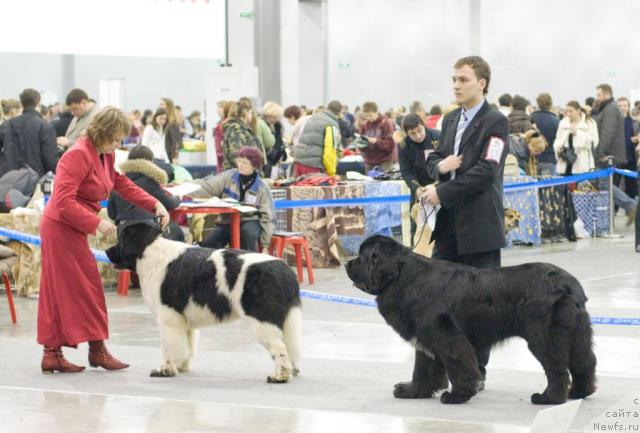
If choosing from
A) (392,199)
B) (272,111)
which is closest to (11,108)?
(392,199)

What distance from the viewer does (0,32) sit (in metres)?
14.8

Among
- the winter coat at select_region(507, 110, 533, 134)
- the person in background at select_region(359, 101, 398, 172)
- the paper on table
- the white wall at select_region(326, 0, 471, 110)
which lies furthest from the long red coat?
the white wall at select_region(326, 0, 471, 110)

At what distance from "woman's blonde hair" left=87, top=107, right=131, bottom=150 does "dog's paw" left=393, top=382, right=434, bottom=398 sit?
2151 mm

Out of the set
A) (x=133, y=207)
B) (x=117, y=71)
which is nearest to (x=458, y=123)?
(x=133, y=207)

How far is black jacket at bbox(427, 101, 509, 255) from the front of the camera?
19.2ft

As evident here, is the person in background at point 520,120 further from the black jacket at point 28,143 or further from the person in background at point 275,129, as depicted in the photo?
the black jacket at point 28,143

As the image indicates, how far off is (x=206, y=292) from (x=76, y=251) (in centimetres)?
86

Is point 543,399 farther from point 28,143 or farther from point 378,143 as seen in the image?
point 378,143

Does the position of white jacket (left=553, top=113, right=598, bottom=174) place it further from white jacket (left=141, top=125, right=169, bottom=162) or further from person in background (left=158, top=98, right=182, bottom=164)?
white jacket (left=141, top=125, right=169, bottom=162)

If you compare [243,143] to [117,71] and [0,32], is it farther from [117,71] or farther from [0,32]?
[117,71]

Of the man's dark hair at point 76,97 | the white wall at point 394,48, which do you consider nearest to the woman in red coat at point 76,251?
the man's dark hair at point 76,97

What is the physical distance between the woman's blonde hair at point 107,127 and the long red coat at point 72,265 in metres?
0.06

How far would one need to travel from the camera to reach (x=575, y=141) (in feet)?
49.3

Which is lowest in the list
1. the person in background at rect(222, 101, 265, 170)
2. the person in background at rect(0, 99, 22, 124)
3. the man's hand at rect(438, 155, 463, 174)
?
the man's hand at rect(438, 155, 463, 174)
